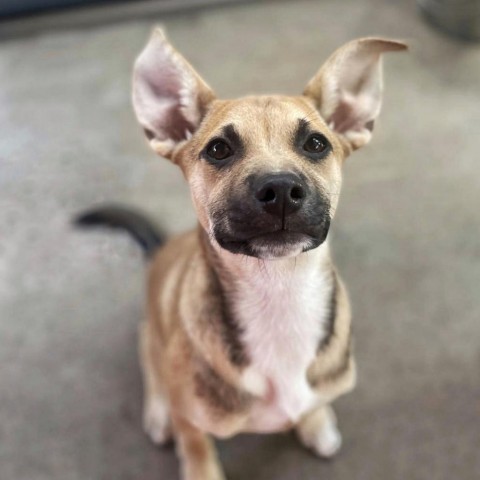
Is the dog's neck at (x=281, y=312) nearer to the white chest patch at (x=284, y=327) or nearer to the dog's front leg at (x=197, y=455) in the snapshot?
the white chest patch at (x=284, y=327)

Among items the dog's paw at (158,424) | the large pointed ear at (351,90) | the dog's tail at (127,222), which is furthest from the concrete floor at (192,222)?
the large pointed ear at (351,90)

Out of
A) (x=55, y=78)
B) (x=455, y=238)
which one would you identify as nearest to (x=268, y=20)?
(x=55, y=78)

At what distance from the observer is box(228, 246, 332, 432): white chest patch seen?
1584 millimetres

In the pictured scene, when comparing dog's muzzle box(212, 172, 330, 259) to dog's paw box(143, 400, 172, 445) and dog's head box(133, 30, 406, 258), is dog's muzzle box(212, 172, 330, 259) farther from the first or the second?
dog's paw box(143, 400, 172, 445)

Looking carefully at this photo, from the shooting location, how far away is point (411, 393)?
2199 mm

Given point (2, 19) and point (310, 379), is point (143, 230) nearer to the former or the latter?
point (310, 379)

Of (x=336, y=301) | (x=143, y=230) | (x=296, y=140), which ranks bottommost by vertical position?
(x=143, y=230)

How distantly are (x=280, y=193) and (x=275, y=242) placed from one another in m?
0.12

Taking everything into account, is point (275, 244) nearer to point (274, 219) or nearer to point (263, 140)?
point (274, 219)

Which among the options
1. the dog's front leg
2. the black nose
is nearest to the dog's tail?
the dog's front leg

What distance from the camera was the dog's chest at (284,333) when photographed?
1.60 m

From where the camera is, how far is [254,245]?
1.38 m

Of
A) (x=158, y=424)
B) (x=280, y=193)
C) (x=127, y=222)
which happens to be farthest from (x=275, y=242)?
(x=127, y=222)

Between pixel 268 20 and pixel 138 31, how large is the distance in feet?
2.49
